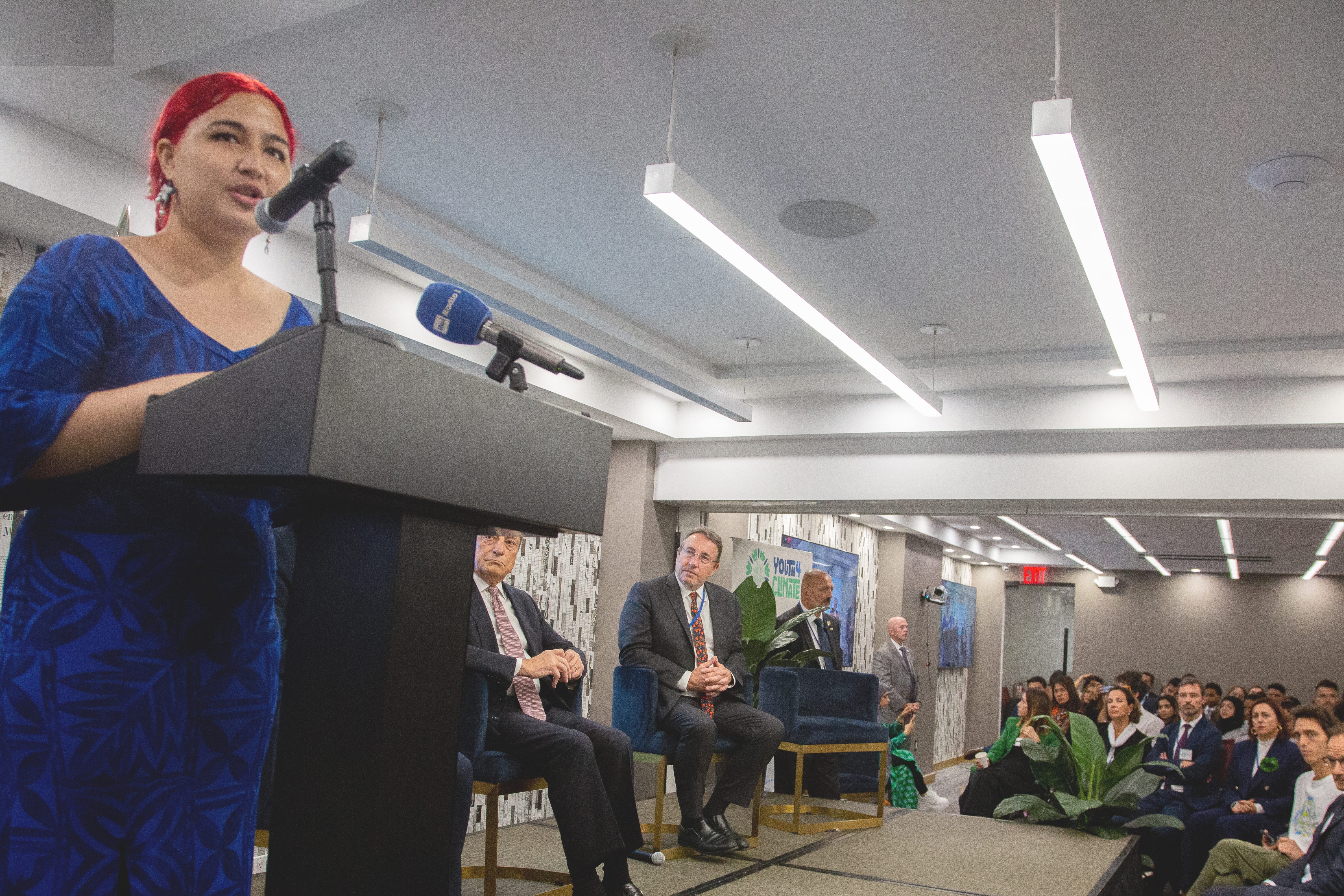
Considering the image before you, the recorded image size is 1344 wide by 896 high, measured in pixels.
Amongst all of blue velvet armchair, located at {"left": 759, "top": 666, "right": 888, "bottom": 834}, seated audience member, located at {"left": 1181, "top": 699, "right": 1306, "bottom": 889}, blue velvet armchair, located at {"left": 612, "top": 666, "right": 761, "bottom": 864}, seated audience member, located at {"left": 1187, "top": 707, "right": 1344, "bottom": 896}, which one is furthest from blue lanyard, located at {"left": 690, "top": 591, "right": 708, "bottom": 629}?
seated audience member, located at {"left": 1181, "top": 699, "right": 1306, "bottom": 889}

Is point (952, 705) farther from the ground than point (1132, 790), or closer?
closer

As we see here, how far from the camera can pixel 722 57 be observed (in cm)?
310

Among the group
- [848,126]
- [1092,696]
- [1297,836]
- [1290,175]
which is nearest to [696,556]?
[848,126]

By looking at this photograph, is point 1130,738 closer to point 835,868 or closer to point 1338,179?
point 835,868

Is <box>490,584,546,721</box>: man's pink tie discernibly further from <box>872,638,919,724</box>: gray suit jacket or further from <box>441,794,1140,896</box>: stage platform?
<box>872,638,919,724</box>: gray suit jacket

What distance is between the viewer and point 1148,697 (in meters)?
13.5

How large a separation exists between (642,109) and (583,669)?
1948mm

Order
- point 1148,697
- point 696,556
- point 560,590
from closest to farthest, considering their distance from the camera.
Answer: point 696,556 < point 560,590 < point 1148,697

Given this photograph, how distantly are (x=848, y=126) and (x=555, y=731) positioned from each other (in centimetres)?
223

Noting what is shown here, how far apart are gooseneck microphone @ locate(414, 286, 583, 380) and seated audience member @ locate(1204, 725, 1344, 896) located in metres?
4.28

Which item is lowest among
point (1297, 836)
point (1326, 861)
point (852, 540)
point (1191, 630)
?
point (1297, 836)

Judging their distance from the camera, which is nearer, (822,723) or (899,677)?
(822,723)

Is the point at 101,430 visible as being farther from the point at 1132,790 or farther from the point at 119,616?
the point at 1132,790

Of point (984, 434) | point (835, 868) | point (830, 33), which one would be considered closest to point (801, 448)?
point (984, 434)
